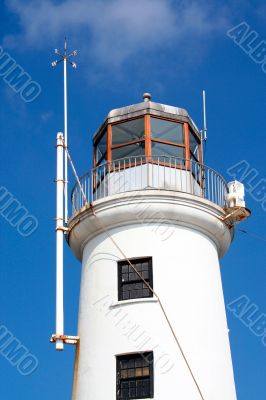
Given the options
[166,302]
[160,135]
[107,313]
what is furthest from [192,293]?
[160,135]

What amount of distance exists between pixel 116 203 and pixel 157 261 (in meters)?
2.00

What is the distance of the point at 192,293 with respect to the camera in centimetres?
2308

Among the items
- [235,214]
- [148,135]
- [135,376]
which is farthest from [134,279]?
[148,135]

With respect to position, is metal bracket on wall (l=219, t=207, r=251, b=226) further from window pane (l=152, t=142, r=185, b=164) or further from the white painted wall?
window pane (l=152, t=142, r=185, b=164)

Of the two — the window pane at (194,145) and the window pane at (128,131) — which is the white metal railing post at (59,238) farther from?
the window pane at (194,145)

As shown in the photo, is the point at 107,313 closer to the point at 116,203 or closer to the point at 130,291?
the point at 130,291

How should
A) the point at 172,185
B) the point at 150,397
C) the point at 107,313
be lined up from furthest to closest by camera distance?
the point at 172,185
the point at 107,313
the point at 150,397

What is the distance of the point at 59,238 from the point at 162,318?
4.11 metres

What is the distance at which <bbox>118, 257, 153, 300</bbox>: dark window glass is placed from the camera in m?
23.1

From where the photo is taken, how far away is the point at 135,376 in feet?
72.0

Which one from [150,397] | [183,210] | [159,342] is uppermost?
[183,210]

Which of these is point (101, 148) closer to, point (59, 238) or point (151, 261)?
point (59, 238)

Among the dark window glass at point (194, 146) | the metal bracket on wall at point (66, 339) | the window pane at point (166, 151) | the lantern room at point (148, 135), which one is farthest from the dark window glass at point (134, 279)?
the dark window glass at point (194, 146)

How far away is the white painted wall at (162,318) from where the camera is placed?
2200cm
